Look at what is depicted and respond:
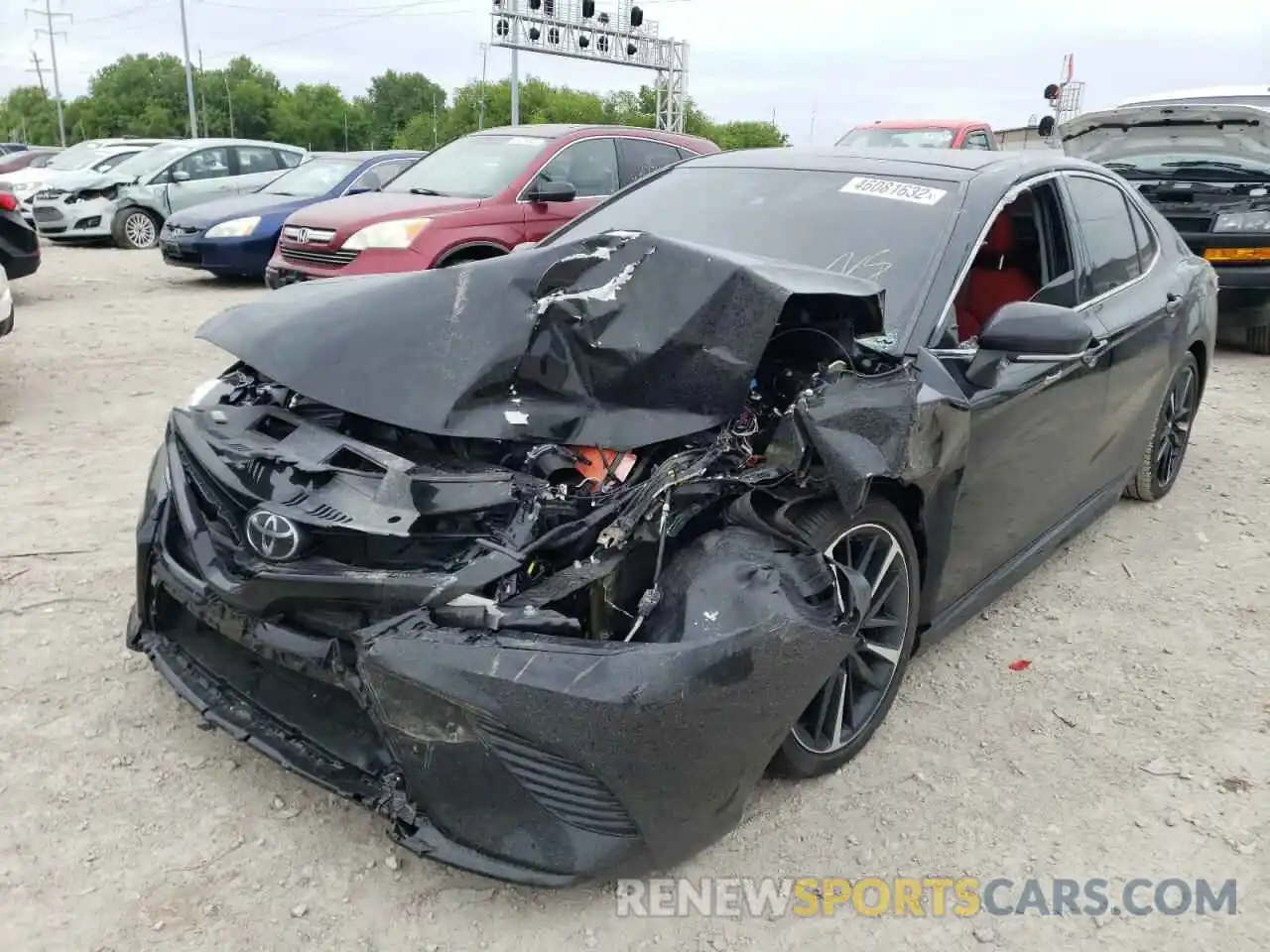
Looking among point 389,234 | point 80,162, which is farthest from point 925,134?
point 80,162

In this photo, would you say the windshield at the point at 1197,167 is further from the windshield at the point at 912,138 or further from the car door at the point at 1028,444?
the car door at the point at 1028,444

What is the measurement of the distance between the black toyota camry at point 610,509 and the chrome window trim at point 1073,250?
0.02 metres

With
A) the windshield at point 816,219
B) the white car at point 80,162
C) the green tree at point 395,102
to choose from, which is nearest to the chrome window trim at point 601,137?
the windshield at point 816,219

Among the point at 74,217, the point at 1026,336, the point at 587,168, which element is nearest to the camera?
the point at 1026,336

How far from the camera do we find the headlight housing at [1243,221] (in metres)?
7.75

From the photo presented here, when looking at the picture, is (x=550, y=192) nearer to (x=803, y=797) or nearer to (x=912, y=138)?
(x=912, y=138)

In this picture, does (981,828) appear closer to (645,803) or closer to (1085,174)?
(645,803)

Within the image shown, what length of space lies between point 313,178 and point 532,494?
426 inches

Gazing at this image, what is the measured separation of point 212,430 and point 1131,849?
2.63 metres

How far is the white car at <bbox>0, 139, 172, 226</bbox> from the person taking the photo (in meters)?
14.9

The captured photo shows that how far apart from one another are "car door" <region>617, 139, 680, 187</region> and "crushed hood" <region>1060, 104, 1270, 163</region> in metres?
3.62

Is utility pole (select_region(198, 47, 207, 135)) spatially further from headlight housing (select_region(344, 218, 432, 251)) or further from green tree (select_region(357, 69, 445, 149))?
headlight housing (select_region(344, 218, 432, 251))

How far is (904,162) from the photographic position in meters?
3.62

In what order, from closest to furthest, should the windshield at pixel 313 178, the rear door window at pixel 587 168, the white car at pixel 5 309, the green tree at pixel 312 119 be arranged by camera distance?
the white car at pixel 5 309
the rear door window at pixel 587 168
the windshield at pixel 313 178
the green tree at pixel 312 119
